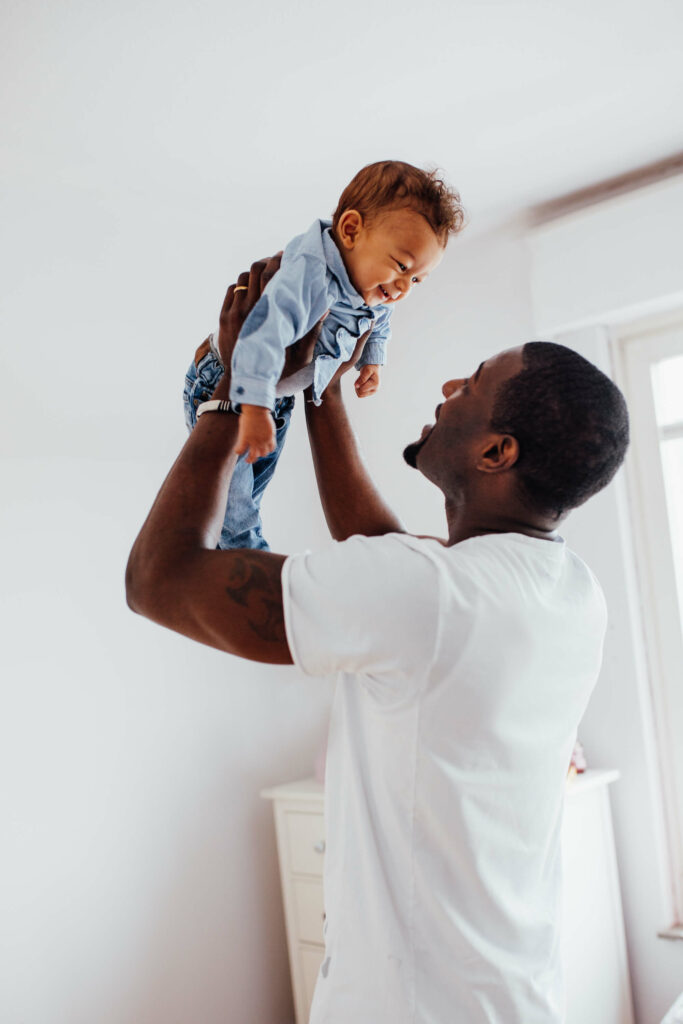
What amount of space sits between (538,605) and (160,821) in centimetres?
198

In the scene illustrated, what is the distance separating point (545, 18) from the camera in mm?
1874

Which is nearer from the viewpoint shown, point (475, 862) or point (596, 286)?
point (475, 862)

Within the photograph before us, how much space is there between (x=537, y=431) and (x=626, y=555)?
1738mm

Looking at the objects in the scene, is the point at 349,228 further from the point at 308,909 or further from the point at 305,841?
the point at 308,909

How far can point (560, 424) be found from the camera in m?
0.98

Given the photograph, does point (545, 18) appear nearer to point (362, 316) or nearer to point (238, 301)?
point (362, 316)

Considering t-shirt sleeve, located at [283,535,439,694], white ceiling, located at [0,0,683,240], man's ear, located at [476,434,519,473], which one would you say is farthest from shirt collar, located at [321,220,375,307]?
white ceiling, located at [0,0,683,240]

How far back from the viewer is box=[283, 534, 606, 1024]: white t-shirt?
85 centimetres

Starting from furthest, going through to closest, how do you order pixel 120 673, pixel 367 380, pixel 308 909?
pixel 308 909
pixel 120 673
pixel 367 380

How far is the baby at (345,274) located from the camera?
3.88 feet

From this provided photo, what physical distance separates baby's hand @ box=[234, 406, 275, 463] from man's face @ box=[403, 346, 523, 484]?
0.21 m

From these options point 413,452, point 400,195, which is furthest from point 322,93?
point 413,452

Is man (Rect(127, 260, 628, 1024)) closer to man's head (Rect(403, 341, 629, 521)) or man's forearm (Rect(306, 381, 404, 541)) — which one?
man's head (Rect(403, 341, 629, 521))

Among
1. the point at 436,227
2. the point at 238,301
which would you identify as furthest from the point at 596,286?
the point at 238,301
